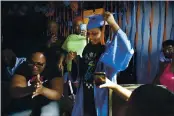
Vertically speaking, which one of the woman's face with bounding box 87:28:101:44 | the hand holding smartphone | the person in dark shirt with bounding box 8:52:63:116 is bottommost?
the person in dark shirt with bounding box 8:52:63:116

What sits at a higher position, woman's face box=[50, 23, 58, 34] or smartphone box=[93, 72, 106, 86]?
woman's face box=[50, 23, 58, 34]

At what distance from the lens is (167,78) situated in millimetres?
2346

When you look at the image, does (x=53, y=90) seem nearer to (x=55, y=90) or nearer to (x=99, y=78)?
(x=55, y=90)

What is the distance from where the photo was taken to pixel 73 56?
241 cm

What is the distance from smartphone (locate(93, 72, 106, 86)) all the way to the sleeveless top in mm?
432

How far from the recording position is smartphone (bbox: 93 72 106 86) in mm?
2336

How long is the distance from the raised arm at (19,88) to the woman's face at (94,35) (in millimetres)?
589

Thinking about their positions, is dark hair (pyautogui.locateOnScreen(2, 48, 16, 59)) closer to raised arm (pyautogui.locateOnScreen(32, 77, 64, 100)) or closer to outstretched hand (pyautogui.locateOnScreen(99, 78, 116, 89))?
raised arm (pyautogui.locateOnScreen(32, 77, 64, 100))

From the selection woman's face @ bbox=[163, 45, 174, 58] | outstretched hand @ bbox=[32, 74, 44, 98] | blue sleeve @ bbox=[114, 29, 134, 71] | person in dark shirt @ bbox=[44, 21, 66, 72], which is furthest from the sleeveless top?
outstretched hand @ bbox=[32, 74, 44, 98]

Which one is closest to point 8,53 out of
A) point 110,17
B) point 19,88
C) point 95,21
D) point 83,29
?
point 19,88

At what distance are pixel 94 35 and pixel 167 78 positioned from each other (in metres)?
0.64

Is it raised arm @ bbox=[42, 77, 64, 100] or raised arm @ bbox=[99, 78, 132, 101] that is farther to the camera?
raised arm @ bbox=[42, 77, 64, 100]

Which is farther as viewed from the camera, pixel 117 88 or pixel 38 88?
pixel 38 88

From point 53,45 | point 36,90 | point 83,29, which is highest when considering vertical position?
point 83,29
